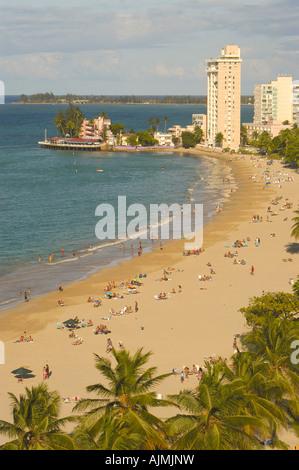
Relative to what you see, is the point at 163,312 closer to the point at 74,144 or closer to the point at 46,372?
the point at 46,372

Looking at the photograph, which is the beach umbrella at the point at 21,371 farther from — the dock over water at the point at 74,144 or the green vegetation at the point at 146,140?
the dock over water at the point at 74,144

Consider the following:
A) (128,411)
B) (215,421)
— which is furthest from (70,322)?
(215,421)

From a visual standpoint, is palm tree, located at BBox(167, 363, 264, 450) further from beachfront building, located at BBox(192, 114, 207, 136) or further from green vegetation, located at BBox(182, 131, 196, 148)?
beachfront building, located at BBox(192, 114, 207, 136)

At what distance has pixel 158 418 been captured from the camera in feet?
69.6

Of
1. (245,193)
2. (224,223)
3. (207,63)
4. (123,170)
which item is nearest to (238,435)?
(224,223)

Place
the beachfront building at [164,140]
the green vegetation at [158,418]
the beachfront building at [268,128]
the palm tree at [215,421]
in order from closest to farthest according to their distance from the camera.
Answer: the green vegetation at [158,418], the palm tree at [215,421], the beachfront building at [268,128], the beachfront building at [164,140]

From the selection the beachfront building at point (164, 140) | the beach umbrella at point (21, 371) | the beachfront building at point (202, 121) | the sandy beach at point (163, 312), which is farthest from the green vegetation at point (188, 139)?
the beach umbrella at point (21, 371)

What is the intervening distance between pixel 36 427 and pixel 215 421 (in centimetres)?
576

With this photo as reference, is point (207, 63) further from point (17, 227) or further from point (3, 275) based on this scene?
point (3, 275)

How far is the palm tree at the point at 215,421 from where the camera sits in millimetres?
20031

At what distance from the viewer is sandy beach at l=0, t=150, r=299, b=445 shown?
116ft

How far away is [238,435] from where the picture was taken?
20.4m

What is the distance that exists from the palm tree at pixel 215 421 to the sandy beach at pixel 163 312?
7.15 m
